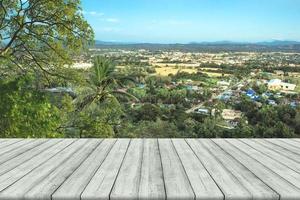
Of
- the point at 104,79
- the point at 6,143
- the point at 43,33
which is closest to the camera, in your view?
→ the point at 6,143

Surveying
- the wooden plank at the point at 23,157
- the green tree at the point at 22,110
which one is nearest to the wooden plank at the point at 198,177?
the wooden plank at the point at 23,157

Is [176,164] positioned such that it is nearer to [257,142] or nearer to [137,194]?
[137,194]

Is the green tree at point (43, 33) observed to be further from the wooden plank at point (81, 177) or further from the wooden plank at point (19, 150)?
the wooden plank at point (81, 177)

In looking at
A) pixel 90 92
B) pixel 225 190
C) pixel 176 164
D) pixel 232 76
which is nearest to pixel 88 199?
pixel 225 190

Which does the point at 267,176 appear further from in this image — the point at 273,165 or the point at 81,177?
the point at 81,177

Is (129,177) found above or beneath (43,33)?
beneath

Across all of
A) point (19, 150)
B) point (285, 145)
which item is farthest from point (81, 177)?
point (285, 145)

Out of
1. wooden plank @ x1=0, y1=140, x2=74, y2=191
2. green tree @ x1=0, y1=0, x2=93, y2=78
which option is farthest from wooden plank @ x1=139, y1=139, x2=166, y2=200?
green tree @ x1=0, y1=0, x2=93, y2=78
